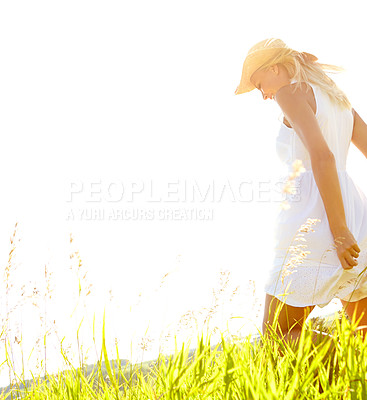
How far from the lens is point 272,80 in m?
2.54

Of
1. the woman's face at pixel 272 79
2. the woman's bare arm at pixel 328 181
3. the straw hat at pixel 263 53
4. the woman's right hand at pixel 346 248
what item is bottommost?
→ the woman's right hand at pixel 346 248

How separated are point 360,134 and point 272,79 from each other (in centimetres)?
63

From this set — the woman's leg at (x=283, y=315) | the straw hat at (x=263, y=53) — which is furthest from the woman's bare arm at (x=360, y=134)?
the woman's leg at (x=283, y=315)

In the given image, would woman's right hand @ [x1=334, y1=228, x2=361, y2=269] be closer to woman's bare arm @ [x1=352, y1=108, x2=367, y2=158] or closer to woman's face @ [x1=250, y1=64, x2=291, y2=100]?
woman's bare arm @ [x1=352, y1=108, x2=367, y2=158]

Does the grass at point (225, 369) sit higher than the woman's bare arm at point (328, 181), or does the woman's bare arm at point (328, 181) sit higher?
the woman's bare arm at point (328, 181)

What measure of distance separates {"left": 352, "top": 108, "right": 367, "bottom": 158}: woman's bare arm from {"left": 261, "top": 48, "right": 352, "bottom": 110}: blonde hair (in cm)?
14

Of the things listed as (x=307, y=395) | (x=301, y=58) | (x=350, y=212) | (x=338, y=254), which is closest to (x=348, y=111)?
(x=301, y=58)

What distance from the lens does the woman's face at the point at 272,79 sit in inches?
99.1

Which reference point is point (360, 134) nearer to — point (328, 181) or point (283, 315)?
point (328, 181)

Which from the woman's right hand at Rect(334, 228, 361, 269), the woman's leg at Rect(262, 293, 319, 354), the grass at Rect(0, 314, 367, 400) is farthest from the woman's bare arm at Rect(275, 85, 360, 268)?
the grass at Rect(0, 314, 367, 400)

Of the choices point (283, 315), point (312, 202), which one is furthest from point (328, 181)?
point (283, 315)

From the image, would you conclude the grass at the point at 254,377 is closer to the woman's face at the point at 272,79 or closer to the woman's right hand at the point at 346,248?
the woman's right hand at the point at 346,248

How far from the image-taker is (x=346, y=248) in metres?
2.10

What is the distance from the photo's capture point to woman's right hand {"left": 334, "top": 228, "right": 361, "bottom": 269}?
2.10 metres
